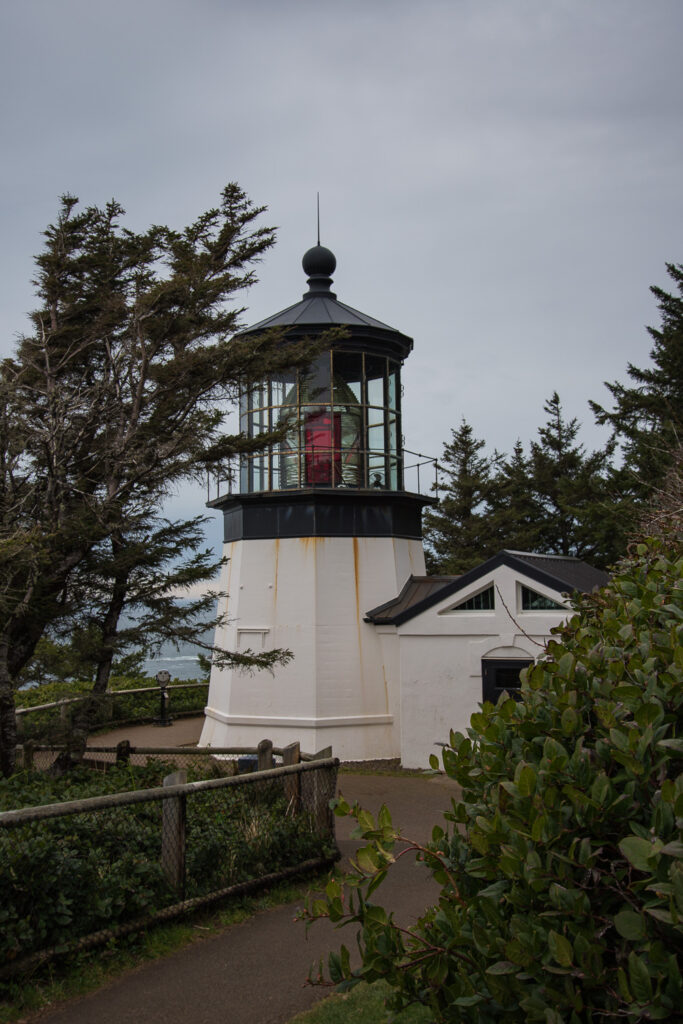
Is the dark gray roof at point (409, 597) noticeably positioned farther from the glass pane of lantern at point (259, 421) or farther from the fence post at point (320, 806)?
the fence post at point (320, 806)

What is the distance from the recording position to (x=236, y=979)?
6223 mm

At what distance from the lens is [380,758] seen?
630 inches

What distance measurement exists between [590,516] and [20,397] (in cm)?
1649

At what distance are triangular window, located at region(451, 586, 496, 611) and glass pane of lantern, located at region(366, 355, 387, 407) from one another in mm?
4096

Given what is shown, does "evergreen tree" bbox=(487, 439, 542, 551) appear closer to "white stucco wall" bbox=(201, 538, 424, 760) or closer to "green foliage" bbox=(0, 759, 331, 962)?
"white stucco wall" bbox=(201, 538, 424, 760)

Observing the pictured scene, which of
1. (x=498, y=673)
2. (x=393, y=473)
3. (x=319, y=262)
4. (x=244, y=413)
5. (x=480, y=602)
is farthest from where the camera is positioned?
(x=319, y=262)

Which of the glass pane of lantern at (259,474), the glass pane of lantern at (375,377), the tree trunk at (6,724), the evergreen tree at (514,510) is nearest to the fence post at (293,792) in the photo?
the tree trunk at (6,724)

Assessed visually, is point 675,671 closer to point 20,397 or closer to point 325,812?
point 325,812

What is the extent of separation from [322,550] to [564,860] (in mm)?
14106

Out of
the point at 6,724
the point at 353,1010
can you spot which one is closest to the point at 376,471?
the point at 6,724

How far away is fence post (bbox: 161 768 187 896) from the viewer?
7.23 m

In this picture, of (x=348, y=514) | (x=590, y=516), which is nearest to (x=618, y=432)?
(x=590, y=516)

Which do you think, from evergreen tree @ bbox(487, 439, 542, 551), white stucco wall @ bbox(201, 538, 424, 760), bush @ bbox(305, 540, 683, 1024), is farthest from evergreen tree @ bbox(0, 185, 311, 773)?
evergreen tree @ bbox(487, 439, 542, 551)

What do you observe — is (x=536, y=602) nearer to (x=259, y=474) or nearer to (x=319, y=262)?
(x=259, y=474)
